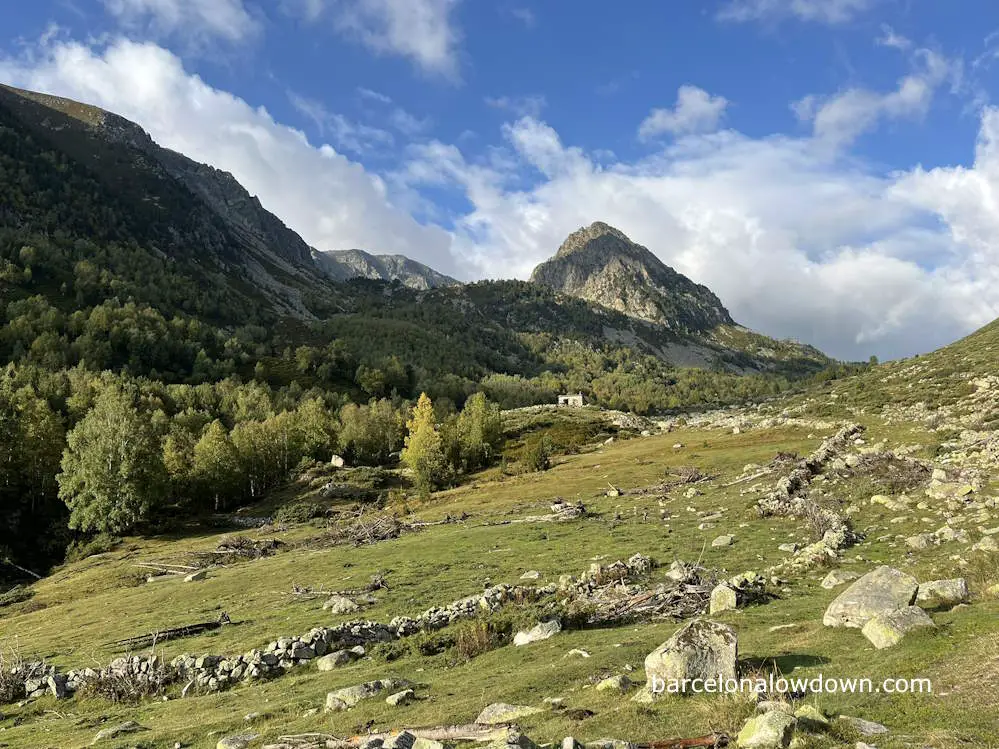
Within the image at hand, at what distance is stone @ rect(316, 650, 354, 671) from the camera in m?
17.7

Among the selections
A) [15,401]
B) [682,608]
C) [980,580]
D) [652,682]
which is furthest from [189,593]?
[15,401]

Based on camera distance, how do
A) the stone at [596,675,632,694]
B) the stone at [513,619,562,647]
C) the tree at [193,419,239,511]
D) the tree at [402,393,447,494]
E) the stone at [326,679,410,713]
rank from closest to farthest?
the stone at [596,675,632,694], the stone at [326,679,410,713], the stone at [513,619,562,647], the tree at [193,419,239,511], the tree at [402,393,447,494]

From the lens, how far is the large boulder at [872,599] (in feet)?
40.5

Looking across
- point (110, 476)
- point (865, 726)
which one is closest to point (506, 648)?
point (865, 726)

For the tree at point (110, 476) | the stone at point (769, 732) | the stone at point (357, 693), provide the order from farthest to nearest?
the tree at point (110, 476) < the stone at point (357, 693) < the stone at point (769, 732)

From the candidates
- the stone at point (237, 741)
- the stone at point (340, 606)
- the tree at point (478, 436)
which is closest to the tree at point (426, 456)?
the tree at point (478, 436)

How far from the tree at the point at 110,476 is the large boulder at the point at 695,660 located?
68.5 metres

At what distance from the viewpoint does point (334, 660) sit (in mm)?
17891

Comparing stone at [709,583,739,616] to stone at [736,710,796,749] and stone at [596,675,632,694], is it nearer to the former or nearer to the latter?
stone at [596,675,632,694]

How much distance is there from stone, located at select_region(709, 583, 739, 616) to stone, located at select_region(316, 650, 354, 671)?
1182cm

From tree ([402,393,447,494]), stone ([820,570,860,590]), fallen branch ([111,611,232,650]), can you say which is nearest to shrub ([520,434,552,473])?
tree ([402,393,447,494])

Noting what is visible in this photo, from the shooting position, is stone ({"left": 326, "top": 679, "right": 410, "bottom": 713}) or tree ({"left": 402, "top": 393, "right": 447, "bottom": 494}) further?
tree ({"left": 402, "top": 393, "right": 447, "bottom": 494})

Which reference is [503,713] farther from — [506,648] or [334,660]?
[334,660]

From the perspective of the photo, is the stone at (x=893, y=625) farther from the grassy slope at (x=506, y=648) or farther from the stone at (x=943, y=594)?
the stone at (x=943, y=594)
